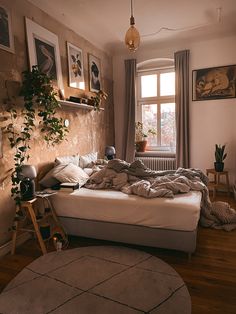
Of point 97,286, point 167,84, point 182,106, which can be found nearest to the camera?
point 97,286

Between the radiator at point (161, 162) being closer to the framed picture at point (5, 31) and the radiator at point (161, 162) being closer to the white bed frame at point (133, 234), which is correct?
the white bed frame at point (133, 234)

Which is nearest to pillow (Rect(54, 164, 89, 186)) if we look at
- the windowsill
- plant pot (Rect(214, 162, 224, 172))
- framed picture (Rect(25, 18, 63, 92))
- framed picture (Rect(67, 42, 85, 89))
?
framed picture (Rect(25, 18, 63, 92))

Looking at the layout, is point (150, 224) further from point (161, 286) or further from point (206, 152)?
point (206, 152)

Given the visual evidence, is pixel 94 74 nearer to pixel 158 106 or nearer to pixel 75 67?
pixel 75 67

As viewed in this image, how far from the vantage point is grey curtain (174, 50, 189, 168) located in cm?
437

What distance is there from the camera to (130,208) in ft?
7.54

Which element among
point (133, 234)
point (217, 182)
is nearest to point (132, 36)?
point (133, 234)

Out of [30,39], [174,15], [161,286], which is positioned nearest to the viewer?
[161,286]

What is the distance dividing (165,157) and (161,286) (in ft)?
10.4

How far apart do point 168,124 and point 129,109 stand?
88cm

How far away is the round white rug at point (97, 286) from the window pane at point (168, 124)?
9.85ft

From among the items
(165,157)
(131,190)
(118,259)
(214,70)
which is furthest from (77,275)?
(214,70)

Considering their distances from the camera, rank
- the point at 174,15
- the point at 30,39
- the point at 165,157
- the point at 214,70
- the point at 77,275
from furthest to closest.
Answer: the point at 165,157 → the point at 214,70 → the point at 174,15 → the point at 30,39 → the point at 77,275

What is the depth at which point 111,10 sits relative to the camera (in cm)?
319
